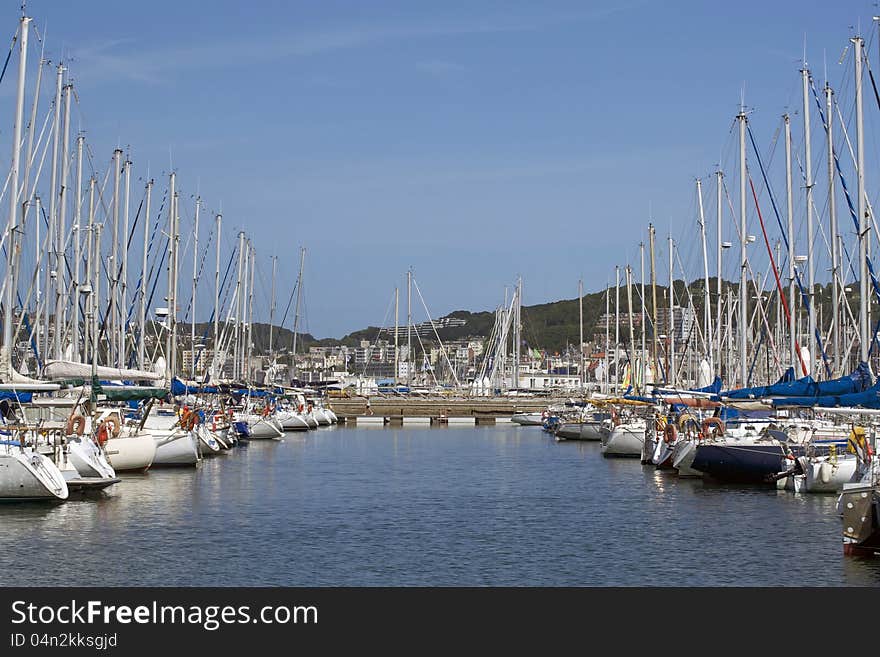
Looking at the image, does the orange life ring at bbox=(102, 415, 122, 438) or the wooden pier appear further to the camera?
the wooden pier

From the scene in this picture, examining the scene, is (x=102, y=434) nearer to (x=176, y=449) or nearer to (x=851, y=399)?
(x=176, y=449)

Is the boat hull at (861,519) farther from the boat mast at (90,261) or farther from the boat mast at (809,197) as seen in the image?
the boat mast at (90,261)

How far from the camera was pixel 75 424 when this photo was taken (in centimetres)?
3634

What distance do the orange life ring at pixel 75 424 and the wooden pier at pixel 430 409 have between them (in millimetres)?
70400

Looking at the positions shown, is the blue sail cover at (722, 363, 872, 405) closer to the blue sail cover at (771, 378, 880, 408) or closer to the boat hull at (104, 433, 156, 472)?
the blue sail cover at (771, 378, 880, 408)

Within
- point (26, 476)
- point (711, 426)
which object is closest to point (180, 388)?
point (711, 426)

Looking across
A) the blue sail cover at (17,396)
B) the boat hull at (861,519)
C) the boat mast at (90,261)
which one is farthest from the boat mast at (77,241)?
→ the boat hull at (861,519)

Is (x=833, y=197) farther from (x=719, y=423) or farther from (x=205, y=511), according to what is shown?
(x=205, y=511)

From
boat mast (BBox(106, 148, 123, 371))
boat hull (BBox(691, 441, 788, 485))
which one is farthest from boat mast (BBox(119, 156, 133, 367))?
boat hull (BBox(691, 441, 788, 485))

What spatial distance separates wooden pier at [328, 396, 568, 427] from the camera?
4331 inches

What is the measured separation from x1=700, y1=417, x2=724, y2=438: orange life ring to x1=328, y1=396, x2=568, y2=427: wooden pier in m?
63.0

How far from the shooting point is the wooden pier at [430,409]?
110 meters
